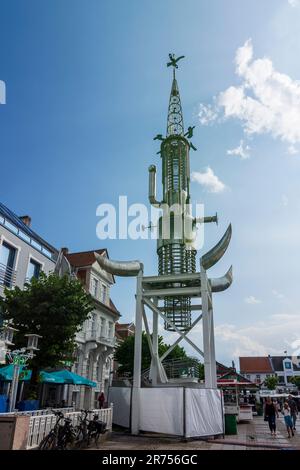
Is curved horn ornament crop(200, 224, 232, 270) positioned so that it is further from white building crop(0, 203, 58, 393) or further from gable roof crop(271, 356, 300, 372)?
gable roof crop(271, 356, 300, 372)

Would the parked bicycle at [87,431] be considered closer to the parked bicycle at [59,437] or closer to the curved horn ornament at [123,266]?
the parked bicycle at [59,437]

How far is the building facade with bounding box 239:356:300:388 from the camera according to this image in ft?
306

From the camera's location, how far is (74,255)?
36688 mm

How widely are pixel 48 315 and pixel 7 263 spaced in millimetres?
5678

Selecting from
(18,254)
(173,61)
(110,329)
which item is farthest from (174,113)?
(110,329)

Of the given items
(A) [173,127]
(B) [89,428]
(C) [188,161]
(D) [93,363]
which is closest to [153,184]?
(C) [188,161]

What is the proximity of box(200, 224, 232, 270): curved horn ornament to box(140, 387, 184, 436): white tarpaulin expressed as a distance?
6.47 meters

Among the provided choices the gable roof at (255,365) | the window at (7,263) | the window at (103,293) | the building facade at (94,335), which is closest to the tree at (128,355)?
the building facade at (94,335)

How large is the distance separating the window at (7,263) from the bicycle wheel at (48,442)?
469 inches

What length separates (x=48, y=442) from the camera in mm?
10453

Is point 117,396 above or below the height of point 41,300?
below
